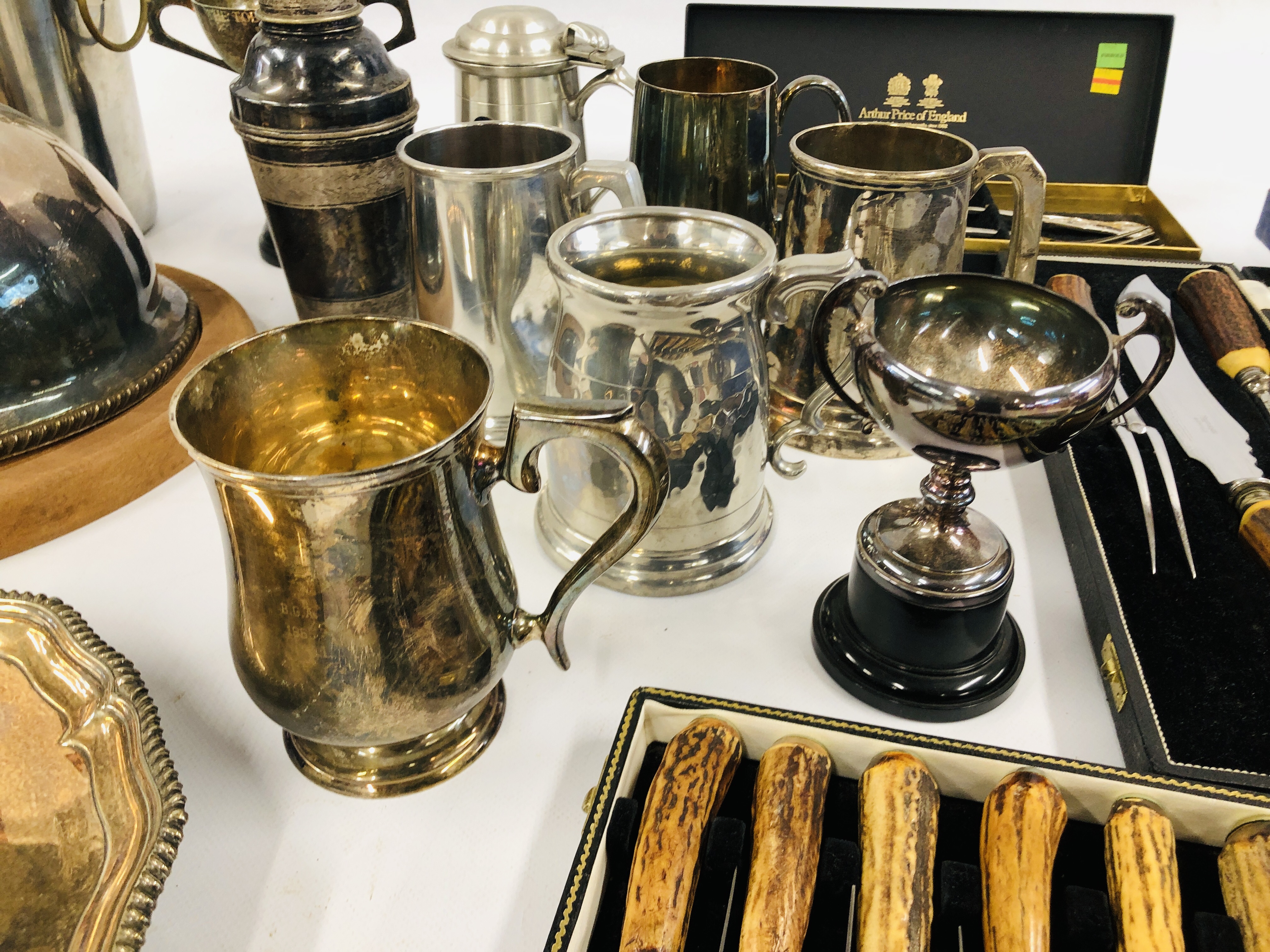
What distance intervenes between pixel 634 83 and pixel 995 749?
605mm

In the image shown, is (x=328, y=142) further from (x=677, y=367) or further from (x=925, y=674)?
(x=925, y=674)

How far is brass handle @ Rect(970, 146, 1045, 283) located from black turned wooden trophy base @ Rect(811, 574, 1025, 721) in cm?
28

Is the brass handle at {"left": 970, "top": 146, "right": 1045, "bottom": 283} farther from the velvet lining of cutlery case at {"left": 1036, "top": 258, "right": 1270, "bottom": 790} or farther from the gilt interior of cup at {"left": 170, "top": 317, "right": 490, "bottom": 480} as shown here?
the gilt interior of cup at {"left": 170, "top": 317, "right": 490, "bottom": 480}

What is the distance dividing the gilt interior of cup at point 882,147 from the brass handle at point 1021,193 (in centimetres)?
2

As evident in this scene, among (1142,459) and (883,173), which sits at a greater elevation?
(883,173)

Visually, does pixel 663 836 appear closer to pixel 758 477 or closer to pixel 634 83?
pixel 758 477

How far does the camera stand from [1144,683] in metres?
0.51

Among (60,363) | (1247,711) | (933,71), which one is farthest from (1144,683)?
(933,71)

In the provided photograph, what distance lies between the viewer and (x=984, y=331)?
0.53 metres

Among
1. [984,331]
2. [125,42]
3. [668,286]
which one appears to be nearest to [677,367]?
[668,286]

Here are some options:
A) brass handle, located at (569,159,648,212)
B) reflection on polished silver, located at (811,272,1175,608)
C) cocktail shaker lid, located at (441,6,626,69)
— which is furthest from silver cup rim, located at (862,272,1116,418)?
cocktail shaker lid, located at (441,6,626,69)

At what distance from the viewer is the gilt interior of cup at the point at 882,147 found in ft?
2.31

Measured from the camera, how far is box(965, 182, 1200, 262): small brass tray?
93cm

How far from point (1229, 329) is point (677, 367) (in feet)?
1.70
